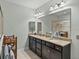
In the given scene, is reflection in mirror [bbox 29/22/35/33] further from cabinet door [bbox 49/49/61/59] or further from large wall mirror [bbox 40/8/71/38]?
cabinet door [bbox 49/49/61/59]

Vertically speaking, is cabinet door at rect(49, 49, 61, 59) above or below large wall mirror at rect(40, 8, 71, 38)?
below

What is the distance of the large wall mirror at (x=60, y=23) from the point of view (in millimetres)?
3029

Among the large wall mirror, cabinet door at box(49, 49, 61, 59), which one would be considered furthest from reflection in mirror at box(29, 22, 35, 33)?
cabinet door at box(49, 49, 61, 59)

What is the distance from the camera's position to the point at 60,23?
3449mm

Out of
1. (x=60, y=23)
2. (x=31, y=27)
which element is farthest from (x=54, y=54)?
(x=31, y=27)

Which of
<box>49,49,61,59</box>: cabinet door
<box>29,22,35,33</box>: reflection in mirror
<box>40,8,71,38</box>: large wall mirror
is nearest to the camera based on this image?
<box>49,49,61,59</box>: cabinet door

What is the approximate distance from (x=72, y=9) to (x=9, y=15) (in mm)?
3854

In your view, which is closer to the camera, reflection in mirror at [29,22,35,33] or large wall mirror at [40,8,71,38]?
large wall mirror at [40,8,71,38]

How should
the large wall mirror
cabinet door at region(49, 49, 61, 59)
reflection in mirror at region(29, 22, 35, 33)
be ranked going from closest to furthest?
1. cabinet door at region(49, 49, 61, 59)
2. the large wall mirror
3. reflection in mirror at region(29, 22, 35, 33)

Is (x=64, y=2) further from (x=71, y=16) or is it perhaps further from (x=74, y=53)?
(x=74, y=53)

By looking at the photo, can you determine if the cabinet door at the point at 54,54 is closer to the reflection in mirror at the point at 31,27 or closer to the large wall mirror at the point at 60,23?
the large wall mirror at the point at 60,23

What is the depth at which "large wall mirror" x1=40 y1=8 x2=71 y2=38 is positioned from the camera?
3029 millimetres

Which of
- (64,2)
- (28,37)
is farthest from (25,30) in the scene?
(64,2)

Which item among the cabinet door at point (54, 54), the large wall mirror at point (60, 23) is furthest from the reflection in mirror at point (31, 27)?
the cabinet door at point (54, 54)
